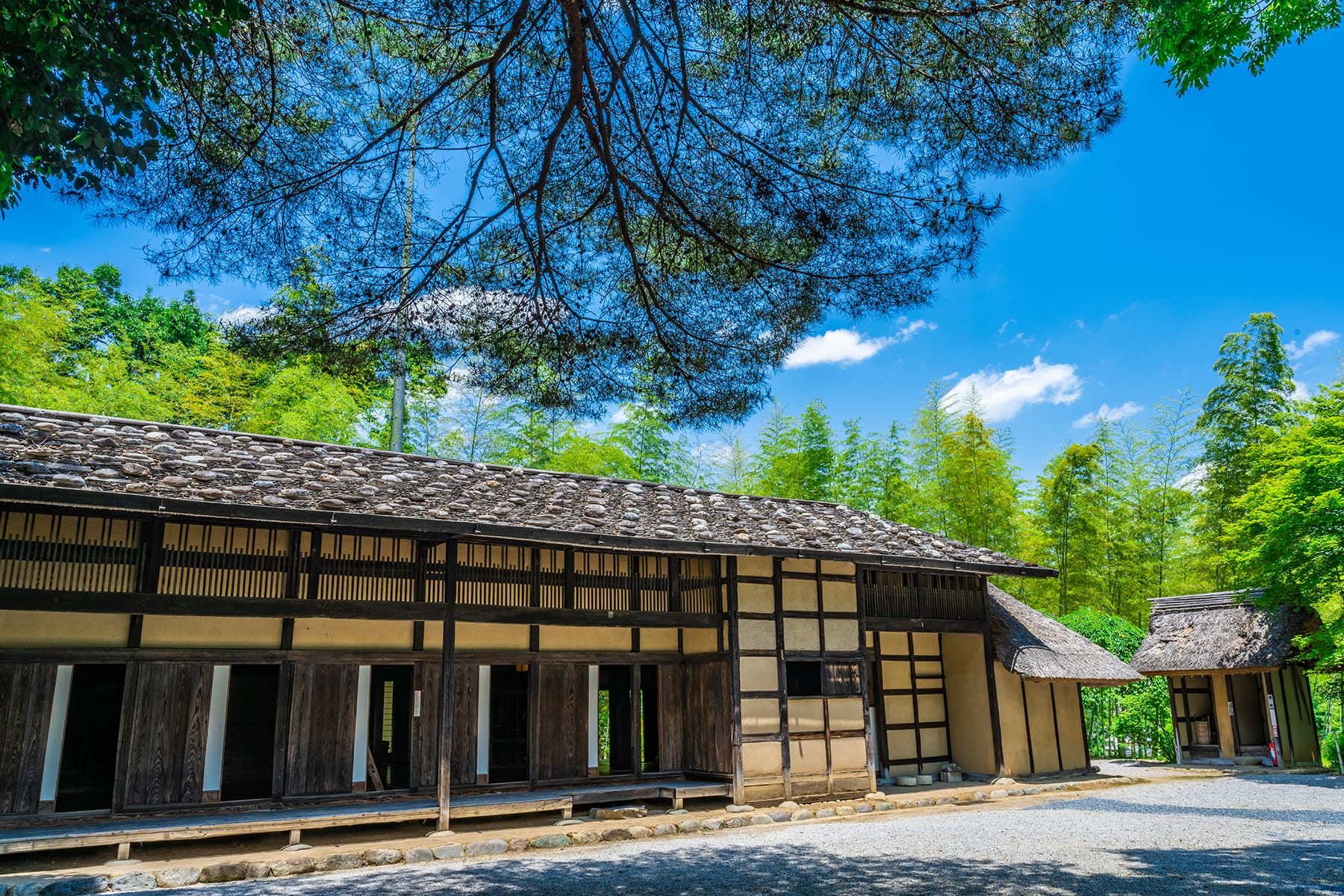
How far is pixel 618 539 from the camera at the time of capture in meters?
8.63

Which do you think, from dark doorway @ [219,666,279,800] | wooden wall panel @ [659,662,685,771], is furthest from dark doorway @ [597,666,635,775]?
dark doorway @ [219,666,279,800]

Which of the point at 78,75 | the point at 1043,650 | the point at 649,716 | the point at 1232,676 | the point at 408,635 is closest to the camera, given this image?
the point at 78,75

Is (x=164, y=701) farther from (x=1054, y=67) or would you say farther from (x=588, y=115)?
(x=1054, y=67)

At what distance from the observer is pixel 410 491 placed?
8.71m

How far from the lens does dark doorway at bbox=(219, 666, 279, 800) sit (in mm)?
8633

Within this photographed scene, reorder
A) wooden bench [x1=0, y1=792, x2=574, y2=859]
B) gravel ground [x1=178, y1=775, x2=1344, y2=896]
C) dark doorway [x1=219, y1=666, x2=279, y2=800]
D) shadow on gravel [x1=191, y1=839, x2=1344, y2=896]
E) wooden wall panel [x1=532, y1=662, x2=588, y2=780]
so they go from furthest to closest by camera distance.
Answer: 1. wooden wall panel [x1=532, y1=662, x2=588, y2=780]
2. dark doorway [x1=219, y1=666, x2=279, y2=800]
3. wooden bench [x1=0, y1=792, x2=574, y2=859]
4. gravel ground [x1=178, y1=775, x2=1344, y2=896]
5. shadow on gravel [x1=191, y1=839, x2=1344, y2=896]

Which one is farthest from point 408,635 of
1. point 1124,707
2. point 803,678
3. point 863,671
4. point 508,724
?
point 1124,707

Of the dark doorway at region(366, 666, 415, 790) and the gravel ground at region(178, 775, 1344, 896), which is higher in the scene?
the dark doorway at region(366, 666, 415, 790)

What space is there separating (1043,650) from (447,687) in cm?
854

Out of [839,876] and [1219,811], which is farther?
[1219,811]

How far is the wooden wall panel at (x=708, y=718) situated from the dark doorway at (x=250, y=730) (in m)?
4.57

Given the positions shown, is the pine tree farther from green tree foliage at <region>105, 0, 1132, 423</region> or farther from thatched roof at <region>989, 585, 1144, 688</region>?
green tree foliage at <region>105, 0, 1132, 423</region>

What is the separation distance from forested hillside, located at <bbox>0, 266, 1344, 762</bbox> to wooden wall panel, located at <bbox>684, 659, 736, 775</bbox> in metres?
6.64

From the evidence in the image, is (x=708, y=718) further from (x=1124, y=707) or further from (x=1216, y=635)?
(x=1124, y=707)
